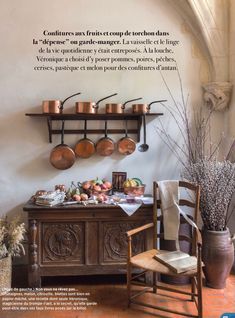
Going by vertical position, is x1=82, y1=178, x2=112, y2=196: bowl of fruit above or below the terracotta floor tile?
above

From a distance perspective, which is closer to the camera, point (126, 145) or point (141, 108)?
point (141, 108)

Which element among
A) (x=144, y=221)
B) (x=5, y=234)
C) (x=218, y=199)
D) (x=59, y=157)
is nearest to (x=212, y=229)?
(x=218, y=199)

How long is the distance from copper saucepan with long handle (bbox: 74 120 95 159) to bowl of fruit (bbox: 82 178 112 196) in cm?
27

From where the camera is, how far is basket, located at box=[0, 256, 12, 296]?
2.62 m

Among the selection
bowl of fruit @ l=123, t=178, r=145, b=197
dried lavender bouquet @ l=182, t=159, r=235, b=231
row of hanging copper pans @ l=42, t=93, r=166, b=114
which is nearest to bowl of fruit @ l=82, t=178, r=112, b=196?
bowl of fruit @ l=123, t=178, r=145, b=197

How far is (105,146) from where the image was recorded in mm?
3105

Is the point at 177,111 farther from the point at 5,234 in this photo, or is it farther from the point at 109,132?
the point at 5,234

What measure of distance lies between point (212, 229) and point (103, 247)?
948mm

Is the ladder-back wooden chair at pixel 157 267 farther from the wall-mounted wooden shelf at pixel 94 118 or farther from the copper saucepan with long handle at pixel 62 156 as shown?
the copper saucepan with long handle at pixel 62 156

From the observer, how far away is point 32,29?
120 inches

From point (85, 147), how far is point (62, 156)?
23 cm

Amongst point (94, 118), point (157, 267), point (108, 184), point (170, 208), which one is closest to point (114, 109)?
point (94, 118)

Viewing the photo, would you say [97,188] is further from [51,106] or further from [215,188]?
[215,188]

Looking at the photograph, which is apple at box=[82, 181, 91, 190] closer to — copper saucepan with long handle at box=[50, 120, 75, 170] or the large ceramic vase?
copper saucepan with long handle at box=[50, 120, 75, 170]
